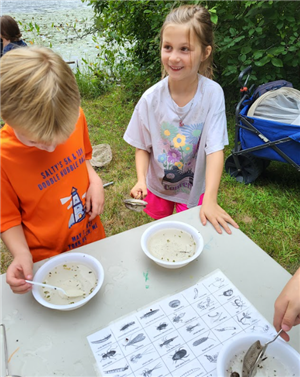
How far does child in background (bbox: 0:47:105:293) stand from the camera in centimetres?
75

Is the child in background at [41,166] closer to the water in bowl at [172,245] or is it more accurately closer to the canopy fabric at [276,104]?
the water in bowl at [172,245]

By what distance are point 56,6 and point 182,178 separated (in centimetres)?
843

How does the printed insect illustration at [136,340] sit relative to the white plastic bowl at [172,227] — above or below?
below

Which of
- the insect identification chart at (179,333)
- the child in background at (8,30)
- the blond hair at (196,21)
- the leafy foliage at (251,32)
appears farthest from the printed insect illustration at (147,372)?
the child in background at (8,30)

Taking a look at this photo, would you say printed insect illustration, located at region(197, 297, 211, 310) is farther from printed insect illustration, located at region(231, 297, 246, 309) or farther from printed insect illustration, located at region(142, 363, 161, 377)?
printed insect illustration, located at region(142, 363, 161, 377)

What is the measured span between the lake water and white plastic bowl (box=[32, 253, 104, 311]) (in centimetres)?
454

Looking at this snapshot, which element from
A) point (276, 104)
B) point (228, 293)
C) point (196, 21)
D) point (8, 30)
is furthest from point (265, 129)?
point (8, 30)

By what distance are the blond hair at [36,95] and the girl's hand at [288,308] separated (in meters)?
0.68

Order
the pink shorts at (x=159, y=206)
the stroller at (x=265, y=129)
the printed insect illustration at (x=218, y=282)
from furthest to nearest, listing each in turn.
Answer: the stroller at (x=265, y=129), the pink shorts at (x=159, y=206), the printed insect illustration at (x=218, y=282)

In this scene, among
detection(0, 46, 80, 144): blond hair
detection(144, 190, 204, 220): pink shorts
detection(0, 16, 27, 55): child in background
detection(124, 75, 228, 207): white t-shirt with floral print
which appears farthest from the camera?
detection(0, 16, 27, 55): child in background

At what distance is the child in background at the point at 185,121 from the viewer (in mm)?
1218

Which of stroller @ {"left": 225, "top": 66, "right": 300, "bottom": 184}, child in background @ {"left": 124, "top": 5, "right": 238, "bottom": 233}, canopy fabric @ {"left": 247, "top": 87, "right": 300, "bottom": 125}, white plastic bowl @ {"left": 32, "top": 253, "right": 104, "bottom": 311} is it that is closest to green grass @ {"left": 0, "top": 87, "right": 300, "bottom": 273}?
stroller @ {"left": 225, "top": 66, "right": 300, "bottom": 184}

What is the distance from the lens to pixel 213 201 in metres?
1.14

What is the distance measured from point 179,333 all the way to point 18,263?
1.57 ft
